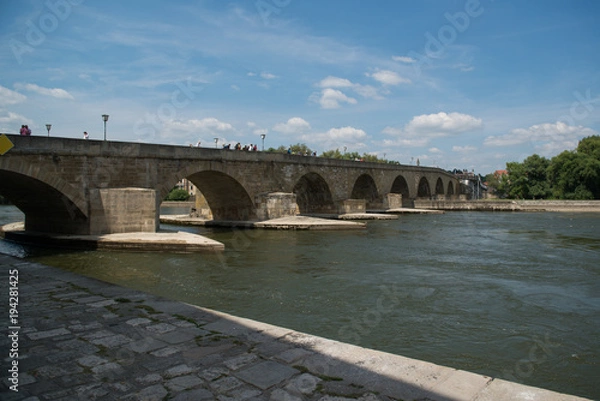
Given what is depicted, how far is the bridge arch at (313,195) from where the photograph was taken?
31.9m

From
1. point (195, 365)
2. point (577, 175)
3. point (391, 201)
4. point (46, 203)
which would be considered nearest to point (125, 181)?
point (46, 203)

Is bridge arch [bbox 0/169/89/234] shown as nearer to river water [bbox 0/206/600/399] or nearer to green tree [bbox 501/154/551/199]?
river water [bbox 0/206/600/399]

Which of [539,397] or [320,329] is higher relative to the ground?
[539,397]

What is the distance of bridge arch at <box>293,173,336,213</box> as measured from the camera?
3186 cm

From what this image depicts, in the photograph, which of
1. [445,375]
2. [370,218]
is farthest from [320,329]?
[370,218]

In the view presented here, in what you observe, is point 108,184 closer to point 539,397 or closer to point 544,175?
point 539,397

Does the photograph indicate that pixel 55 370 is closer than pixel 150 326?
Yes

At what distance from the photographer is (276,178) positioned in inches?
1032

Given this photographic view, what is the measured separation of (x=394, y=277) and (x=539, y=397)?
7907mm

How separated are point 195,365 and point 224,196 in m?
22.6

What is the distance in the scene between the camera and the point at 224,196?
26.1 m

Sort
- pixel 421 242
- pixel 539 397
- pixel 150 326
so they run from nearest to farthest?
pixel 539 397
pixel 150 326
pixel 421 242

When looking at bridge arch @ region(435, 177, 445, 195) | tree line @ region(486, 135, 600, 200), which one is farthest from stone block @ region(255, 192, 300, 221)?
tree line @ region(486, 135, 600, 200)

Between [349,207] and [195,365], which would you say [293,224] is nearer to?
[349,207]
